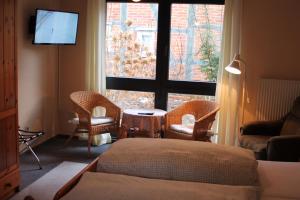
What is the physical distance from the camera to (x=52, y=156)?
4.80 meters

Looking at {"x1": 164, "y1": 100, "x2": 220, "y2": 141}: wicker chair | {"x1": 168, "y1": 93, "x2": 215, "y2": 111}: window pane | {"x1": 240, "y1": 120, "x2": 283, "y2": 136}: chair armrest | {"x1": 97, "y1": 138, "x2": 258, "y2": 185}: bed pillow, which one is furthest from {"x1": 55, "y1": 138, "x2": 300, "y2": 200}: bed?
{"x1": 168, "y1": 93, "x2": 215, "y2": 111}: window pane

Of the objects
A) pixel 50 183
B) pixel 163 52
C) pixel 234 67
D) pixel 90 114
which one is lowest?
pixel 50 183

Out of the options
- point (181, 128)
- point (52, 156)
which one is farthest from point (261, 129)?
point (52, 156)

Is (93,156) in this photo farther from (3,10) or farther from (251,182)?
(251,182)

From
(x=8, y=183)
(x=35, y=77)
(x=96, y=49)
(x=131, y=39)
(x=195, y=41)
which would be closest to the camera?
(x=8, y=183)

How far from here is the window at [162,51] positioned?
518cm

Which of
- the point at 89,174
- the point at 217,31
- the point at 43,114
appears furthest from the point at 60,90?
the point at 89,174

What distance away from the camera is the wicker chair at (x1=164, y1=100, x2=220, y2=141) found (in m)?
4.58

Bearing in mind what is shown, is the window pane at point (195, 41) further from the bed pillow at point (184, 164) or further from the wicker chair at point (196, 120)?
the bed pillow at point (184, 164)

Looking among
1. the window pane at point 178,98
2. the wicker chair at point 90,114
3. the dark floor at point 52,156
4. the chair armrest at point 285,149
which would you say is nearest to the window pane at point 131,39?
the window pane at point 178,98

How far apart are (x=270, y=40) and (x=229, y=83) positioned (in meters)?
0.71

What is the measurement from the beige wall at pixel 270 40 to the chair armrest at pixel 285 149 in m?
1.26

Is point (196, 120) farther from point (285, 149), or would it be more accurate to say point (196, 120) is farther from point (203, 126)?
point (285, 149)

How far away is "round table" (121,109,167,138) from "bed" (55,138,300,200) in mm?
1938
